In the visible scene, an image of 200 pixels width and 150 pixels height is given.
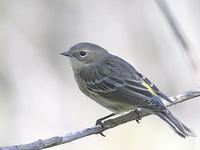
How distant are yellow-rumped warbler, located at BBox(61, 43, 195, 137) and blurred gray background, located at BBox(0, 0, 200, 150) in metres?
1.90

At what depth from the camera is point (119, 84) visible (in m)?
5.70

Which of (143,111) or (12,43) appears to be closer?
(143,111)

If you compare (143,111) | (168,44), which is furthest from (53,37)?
(143,111)

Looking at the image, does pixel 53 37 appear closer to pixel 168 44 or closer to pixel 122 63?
pixel 168 44

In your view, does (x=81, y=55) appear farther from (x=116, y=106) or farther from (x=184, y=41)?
(x=184, y=41)

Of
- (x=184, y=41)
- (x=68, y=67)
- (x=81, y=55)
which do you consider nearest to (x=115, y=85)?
(x=81, y=55)

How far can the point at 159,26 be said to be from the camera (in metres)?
9.17

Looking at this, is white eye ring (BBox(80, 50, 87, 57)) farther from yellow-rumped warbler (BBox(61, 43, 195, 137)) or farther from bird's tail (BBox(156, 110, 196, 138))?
bird's tail (BBox(156, 110, 196, 138))

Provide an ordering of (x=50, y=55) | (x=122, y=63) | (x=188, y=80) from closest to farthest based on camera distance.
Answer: (x=122, y=63)
(x=188, y=80)
(x=50, y=55)

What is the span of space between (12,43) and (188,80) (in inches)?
102

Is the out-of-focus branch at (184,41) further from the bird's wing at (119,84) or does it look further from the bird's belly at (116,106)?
the bird's belly at (116,106)

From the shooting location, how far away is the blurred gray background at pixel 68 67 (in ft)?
27.7

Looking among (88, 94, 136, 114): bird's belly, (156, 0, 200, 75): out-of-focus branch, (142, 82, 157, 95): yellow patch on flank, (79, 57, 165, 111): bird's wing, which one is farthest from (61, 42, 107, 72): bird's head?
(156, 0, 200, 75): out-of-focus branch

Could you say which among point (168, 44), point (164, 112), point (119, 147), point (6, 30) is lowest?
point (119, 147)
